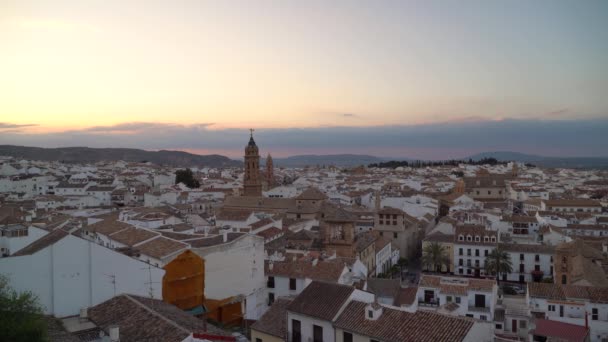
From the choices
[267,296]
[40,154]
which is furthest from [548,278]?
A: [40,154]

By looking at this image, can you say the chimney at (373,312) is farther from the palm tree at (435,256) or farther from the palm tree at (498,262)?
the palm tree at (435,256)

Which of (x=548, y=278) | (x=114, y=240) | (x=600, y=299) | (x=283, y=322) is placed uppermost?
(x=114, y=240)

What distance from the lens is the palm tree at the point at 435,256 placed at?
3831 cm

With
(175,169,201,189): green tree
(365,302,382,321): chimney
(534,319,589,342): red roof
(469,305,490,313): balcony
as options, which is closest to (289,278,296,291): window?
(469,305,490,313): balcony

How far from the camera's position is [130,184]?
78.6 m

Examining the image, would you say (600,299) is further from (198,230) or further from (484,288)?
(198,230)

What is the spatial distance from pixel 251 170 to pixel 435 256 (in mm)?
29506

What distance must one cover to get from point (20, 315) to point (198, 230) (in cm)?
1825

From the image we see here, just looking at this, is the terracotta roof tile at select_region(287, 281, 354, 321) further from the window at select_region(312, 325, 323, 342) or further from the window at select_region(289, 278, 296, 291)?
the window at select_region(289, 278, 296, 291)

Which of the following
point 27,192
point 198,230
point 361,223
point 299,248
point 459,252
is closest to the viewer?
point 198,230

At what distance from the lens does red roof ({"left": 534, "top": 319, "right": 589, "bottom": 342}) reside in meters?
19.5

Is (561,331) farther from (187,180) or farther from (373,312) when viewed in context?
(187,180)

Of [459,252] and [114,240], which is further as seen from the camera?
[459,252]

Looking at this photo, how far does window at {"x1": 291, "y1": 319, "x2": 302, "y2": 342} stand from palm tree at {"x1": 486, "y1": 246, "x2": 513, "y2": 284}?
2497 centimetres
